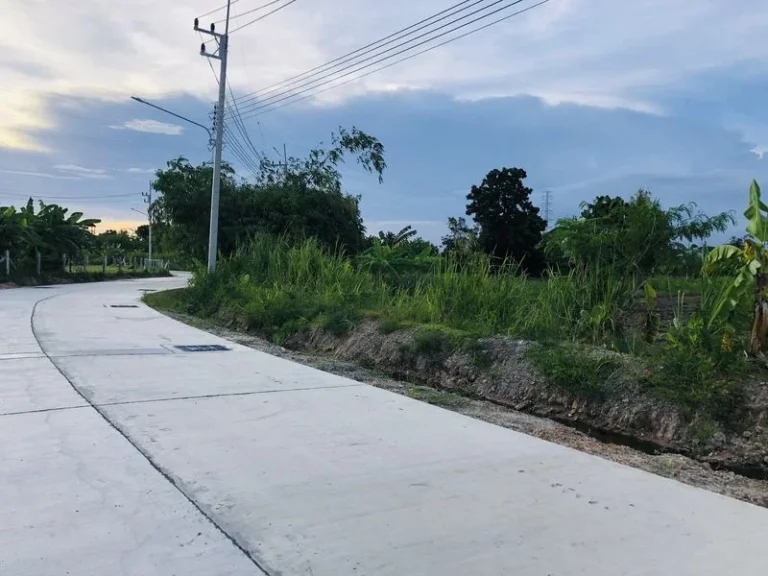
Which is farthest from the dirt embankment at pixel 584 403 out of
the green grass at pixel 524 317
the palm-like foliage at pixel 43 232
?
the palm-like foliage at pixel 43 232

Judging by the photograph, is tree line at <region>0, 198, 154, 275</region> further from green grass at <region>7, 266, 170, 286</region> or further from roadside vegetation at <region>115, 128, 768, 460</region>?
roadside vegetation at <region>115, 128, 768, 460</region>

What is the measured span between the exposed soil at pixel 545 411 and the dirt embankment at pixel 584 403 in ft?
0.03

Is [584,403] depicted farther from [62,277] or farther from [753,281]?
[62,277]

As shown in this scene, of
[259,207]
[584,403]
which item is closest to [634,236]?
[584,403]

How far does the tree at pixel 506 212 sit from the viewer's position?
45375 millimetres

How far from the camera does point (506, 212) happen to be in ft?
153

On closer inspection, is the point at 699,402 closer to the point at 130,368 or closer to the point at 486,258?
the point at 486,258

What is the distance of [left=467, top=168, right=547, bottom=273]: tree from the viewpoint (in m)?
45.4

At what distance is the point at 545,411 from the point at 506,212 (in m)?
40.9

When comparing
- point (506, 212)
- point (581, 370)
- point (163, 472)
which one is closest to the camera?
point (163, 472)

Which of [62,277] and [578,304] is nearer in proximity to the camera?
[578,304]

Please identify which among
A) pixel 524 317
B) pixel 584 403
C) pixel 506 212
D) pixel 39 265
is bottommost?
pixel 584 403

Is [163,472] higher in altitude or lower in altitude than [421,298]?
lower

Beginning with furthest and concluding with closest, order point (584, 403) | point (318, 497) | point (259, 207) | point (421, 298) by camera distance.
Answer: point (259, 207)
point (421, 298)
point (584, 403)
point (318, 497)
